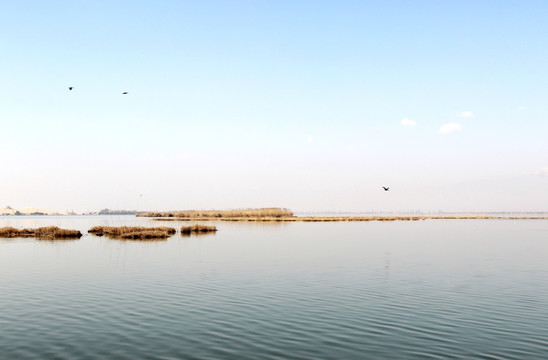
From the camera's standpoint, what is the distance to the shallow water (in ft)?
42.8

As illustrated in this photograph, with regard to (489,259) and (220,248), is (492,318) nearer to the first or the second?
(489,259)

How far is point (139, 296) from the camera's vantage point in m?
21.1

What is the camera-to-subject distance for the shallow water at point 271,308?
13.0m

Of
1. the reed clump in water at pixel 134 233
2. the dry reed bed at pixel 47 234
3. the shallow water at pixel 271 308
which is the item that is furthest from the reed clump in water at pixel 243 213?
the shallow water at pixel 271 308

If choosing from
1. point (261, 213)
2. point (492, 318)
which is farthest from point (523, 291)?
point (261, 213)

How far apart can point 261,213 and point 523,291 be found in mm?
117685

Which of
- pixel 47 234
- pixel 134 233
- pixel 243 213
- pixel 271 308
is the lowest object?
pixel 271 308

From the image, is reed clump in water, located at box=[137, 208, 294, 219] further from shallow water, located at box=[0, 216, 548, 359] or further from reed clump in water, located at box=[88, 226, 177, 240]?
shallow water, located at box=[0, 216, 548, 359]

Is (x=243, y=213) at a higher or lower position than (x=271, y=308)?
higher

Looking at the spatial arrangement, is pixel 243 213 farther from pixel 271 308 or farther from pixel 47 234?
pixel 271 308

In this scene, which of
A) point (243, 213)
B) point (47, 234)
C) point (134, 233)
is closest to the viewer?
point (134, 233)

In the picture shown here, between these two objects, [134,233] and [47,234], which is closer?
[134,233]

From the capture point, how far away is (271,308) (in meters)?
18.5

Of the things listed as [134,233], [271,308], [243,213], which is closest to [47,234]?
[134,233]
